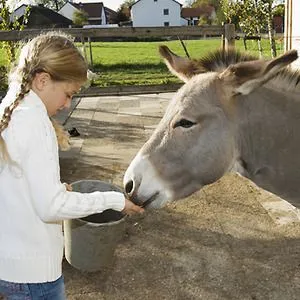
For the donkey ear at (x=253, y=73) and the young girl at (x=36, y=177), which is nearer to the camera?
the young girl at (x=36, y=177)

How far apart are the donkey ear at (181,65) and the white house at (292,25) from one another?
6.45 meters

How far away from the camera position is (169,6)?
89.0 m

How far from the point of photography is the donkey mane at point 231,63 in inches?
96.1

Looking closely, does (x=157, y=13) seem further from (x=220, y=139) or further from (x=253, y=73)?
(x=253, y=73)

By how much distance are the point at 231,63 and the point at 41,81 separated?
1152mm

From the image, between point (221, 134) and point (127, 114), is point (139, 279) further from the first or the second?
point (127, 114)

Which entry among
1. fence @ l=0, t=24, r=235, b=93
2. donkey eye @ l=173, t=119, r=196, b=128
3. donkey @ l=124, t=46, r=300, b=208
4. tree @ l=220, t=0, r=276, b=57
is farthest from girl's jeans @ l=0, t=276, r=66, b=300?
tree @ l=220, t=0, r=276, b=57

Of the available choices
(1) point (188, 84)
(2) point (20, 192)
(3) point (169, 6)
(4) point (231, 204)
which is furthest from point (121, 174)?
(3) point (169, 6)

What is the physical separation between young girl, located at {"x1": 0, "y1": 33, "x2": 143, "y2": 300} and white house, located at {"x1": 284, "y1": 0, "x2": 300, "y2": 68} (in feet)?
24.6

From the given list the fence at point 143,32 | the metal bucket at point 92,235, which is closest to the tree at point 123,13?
the fence at point 143,32

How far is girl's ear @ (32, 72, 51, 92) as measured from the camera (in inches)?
71.9

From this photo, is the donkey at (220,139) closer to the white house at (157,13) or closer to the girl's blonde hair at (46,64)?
the girl's blonde hair at (46,64)

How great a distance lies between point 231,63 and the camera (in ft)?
8.31

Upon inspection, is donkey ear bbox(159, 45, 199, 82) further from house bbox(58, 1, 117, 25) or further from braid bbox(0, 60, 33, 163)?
house bbox(58, 1, 117, 25)
